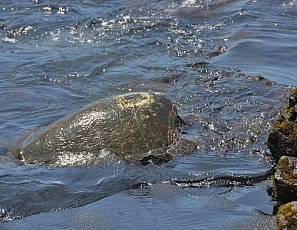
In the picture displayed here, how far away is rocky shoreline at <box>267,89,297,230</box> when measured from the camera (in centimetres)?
421

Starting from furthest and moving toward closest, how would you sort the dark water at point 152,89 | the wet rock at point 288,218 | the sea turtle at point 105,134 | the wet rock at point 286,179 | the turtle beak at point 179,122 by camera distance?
the turtle beak at point 179,122, the sea turtle at point 105,134, the dark water at point 152,89, the wet rock at point 286,179, the wet rock at point 288,218

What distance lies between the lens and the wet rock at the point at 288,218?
164 inches

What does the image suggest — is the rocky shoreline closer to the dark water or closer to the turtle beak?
the dark water

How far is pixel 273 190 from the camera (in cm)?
557

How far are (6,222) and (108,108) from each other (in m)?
1.97

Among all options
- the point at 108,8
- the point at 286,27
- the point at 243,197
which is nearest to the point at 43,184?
the point at 243,197

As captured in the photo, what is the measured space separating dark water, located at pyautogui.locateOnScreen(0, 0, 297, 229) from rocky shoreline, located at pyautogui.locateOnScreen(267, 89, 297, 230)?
0.21 metres

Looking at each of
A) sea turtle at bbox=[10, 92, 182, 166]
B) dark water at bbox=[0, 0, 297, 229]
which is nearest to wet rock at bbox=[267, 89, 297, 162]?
dark water at bbox=[0, 0, 297, 229]

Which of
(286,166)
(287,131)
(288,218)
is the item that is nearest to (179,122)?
(287,131)

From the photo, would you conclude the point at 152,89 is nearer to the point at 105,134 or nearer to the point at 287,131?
the point at 105,134

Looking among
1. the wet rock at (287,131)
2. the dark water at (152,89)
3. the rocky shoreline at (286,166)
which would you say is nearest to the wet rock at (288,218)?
the rocky shoreline at (286,166)

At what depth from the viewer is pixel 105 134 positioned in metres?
6.86

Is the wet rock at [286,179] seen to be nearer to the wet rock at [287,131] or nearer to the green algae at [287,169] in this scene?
the green algae at [287,169]

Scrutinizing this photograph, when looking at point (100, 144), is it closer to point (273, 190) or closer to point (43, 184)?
point (43, 184)
